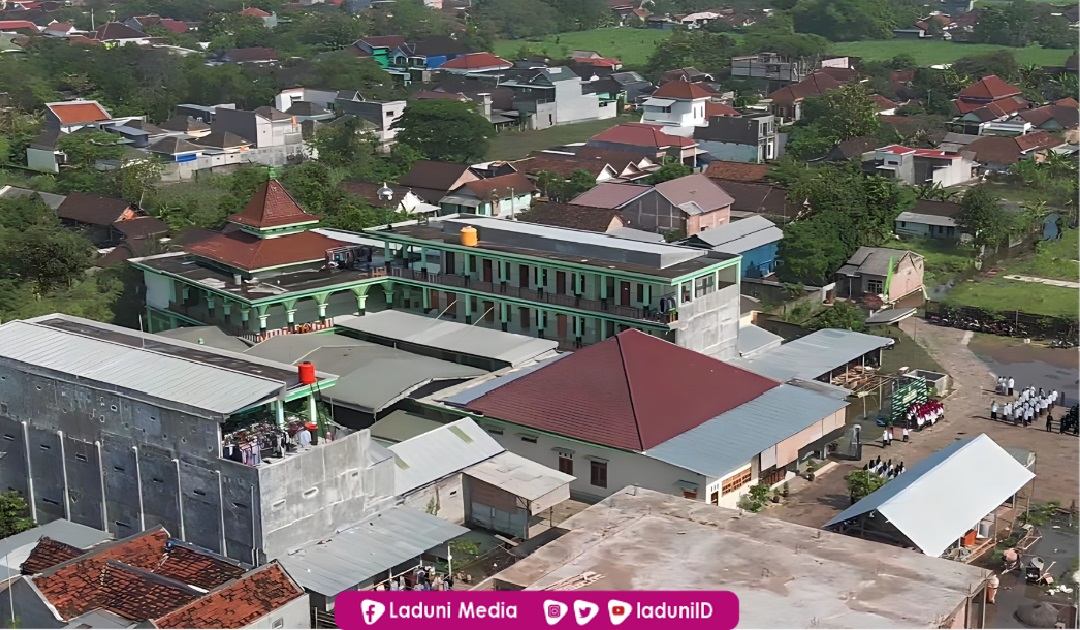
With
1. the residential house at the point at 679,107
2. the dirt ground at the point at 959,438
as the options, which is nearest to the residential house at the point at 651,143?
the residential house at the point at 679,107

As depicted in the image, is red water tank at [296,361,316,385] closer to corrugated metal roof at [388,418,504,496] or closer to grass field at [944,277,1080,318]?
corrugated metal roof at [388,418,504,496]

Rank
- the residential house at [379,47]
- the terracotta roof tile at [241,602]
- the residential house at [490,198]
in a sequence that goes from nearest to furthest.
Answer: the terracotta roof tile at [241,602] → the residential house at [490,198] → the residential house at [379,47]

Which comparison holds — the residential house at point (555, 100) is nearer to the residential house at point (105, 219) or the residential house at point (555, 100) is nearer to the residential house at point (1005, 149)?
the residential house at point (1005, 149)

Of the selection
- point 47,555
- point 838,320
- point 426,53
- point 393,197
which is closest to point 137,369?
point 47,555

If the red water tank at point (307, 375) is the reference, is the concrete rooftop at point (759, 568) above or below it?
below

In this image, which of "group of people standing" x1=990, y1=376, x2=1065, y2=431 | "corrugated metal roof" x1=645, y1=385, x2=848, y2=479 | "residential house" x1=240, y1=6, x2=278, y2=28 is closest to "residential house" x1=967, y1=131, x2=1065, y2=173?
"group of people standing" x1=990, y1=376, x2=1065, y2=431

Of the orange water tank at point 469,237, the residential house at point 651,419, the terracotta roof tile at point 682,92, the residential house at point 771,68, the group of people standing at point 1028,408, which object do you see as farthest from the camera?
the residential house at point 771,68

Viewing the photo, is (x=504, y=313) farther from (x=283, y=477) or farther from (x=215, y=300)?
(x=283, y=477)

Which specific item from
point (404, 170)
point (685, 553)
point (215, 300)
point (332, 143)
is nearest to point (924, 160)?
point (404, 170)
